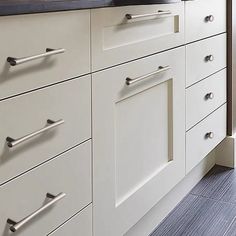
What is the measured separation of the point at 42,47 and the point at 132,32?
47cm

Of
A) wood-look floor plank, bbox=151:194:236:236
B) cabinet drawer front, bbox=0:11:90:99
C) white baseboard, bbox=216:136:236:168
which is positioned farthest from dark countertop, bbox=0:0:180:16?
white baseboard, bbox=216:136:236:168

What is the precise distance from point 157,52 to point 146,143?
0.33 metres

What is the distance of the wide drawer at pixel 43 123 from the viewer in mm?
1052

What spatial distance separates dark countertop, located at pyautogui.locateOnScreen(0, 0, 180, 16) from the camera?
1.00m

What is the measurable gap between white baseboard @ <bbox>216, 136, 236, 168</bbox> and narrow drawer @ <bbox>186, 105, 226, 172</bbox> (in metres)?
0.06

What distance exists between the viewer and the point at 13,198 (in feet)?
3.58

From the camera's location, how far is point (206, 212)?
81.4 inches

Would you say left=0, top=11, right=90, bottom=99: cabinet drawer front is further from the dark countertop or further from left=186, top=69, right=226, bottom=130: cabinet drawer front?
left=186, top=69, right=226, bottom=130: cabinet drawer front

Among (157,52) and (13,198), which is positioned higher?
(157,52)

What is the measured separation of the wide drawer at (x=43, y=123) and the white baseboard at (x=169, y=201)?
622 mm

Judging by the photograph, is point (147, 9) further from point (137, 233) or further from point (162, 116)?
point (137, 233)

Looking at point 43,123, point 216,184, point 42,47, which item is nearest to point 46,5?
point 42,47

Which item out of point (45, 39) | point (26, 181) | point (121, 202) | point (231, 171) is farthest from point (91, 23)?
point (231, 171)

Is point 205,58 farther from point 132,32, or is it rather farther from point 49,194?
point 49,194
